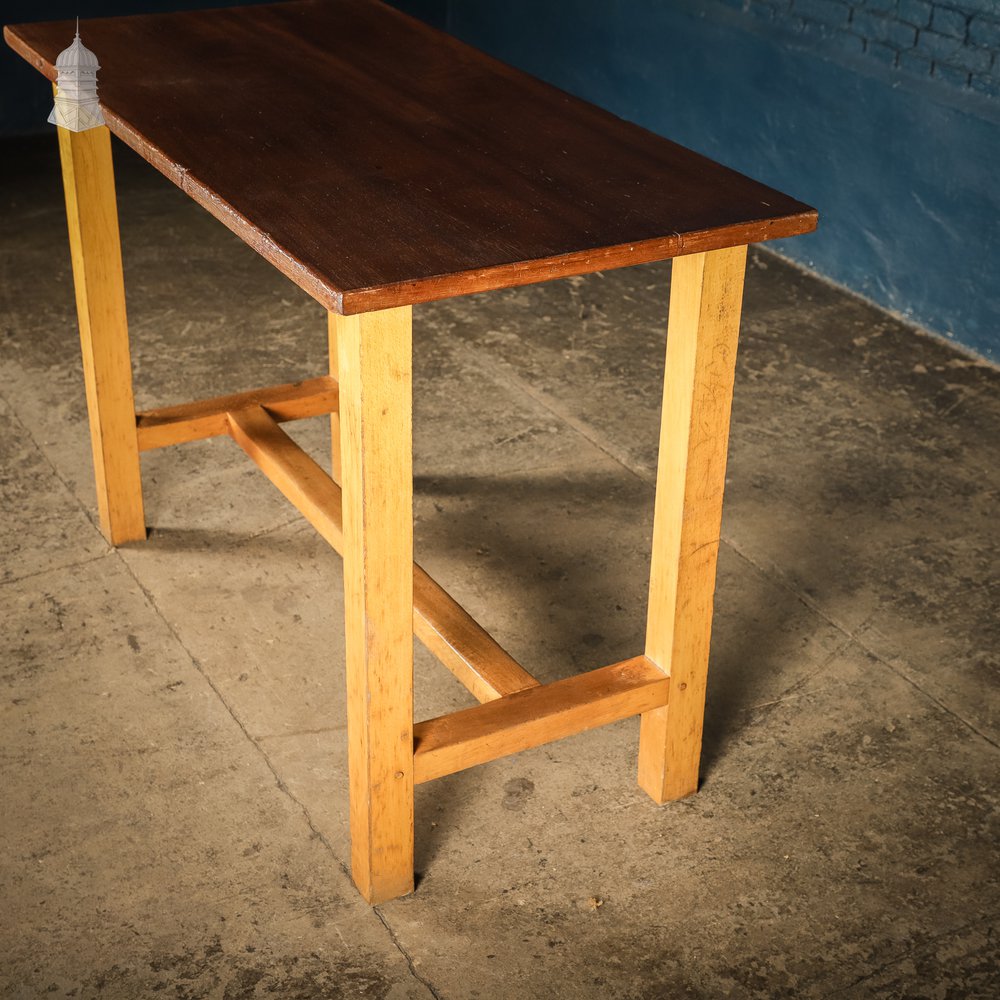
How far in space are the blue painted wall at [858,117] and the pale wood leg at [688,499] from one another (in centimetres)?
244

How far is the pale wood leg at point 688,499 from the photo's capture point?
2.15 metres

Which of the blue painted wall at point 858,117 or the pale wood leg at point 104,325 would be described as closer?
the pale wood leg at point 104,325

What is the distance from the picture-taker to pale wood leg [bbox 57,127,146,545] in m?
2.93

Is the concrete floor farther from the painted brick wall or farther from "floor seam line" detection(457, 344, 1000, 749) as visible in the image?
the painted brick wall

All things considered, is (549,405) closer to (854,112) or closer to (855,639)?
(855,639)

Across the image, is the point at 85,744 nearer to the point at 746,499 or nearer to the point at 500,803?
the point at 500,803

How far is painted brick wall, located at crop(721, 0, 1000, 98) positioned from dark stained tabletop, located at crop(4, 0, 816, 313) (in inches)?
82.3

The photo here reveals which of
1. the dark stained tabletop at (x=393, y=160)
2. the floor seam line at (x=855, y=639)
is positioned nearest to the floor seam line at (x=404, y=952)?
the dark stained tabletop at (x=393, y=160)

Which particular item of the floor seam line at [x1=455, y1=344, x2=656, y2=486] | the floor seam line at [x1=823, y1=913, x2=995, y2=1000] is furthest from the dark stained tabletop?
the floor seam line at [x1=455, y1=344, x2=656, y2=486]

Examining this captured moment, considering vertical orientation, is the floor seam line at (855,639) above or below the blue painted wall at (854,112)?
below

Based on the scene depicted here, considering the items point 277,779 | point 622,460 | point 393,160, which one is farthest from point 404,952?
point 622,460

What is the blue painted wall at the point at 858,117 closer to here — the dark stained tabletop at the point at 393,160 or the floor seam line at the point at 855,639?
the floor seam line at the point at 855,639

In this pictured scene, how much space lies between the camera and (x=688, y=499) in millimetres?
2289

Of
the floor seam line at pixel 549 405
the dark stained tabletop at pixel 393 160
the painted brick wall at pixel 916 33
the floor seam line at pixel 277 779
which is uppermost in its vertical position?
the dark stained tabletop at pixel 393 160
